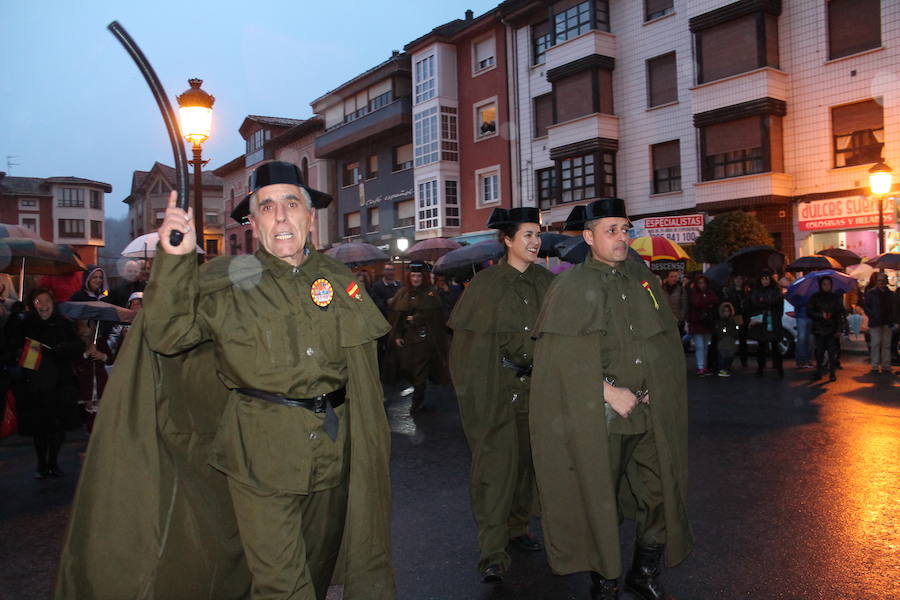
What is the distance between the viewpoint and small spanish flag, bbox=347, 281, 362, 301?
338 centimetres

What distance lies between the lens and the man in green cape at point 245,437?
9.82 ft

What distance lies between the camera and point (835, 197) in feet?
69.7

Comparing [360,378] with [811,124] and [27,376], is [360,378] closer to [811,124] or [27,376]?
[27,376]

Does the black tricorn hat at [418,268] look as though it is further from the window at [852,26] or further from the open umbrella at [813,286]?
the window at [852,26]

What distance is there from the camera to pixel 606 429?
157 inches

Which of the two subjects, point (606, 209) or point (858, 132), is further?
point (858, 132)

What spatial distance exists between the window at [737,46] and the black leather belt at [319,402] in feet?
73.3

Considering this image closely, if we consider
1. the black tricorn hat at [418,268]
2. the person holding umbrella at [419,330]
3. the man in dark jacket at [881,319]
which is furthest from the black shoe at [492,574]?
the man in dark jacket at [881,319]

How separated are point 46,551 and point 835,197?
70.1 ft

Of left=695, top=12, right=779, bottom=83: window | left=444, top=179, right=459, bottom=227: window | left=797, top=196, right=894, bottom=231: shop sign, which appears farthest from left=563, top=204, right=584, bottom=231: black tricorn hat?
left=444, top=179, right=459, bottom=227: window

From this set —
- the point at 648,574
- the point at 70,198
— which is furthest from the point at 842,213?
the point at 70,198

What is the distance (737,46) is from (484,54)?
40.7 ft

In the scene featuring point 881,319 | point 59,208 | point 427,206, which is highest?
point 59,208

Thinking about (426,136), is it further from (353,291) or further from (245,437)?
(245,437)
